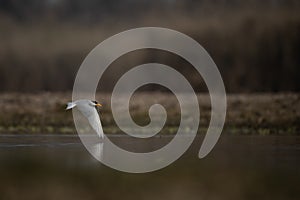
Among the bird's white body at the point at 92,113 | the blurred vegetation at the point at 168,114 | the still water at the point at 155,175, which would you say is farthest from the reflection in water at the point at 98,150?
the blurred vegetation at the point at 168,114

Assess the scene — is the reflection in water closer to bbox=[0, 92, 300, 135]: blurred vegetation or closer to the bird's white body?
the bird's white body

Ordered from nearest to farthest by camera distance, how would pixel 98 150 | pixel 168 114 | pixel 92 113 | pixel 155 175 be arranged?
pixel 155 175 → pixel 98 150 → pixel 92 113 → pixel 168 114

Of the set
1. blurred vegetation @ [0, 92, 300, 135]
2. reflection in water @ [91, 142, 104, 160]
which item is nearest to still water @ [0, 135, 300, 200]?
reflection in water @ [91, 142, 104, 160]

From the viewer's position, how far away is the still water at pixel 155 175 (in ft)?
31.1

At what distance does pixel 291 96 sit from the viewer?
24641mm

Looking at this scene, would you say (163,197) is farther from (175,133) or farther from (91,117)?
(175,133)

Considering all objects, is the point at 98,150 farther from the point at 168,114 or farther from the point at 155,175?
the point at 168,114

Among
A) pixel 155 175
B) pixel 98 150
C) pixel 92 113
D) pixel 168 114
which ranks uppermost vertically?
pixel 168 114

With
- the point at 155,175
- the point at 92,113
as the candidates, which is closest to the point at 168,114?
the point at 92,113

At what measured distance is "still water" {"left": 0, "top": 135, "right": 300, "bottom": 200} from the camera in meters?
9.47

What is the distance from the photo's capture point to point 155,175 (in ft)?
36.4

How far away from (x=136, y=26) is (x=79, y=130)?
7.82m

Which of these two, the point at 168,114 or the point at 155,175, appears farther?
the point at 168,114

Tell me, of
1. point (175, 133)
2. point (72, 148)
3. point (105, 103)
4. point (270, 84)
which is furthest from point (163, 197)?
point (270, 84)
